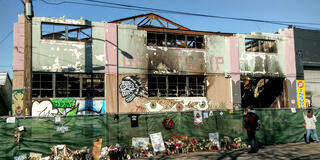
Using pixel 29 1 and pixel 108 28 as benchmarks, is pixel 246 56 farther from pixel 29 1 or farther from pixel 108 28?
pixel 29 1

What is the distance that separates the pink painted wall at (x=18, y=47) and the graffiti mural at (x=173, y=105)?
7648 mm

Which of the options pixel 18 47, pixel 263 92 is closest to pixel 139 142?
pixel 18 47

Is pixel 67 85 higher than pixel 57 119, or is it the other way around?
pixel 67 85

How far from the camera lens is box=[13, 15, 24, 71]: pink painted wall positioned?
51.6ft

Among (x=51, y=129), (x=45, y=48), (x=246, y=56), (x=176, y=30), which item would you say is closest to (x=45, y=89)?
(x=45, y=48)

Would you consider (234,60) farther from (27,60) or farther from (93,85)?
(27,60)

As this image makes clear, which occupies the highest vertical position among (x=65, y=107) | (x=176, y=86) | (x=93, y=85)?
(x=93, y=85)

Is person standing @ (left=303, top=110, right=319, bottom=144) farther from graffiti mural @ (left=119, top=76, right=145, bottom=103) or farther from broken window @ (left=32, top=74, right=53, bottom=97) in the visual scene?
broken window @ (left=32, top=74, right=53, bottom=97)

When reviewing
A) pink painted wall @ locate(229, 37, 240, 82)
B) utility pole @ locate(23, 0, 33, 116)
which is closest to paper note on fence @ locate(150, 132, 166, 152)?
utility pole @ locate(23, 0, 33, 116)

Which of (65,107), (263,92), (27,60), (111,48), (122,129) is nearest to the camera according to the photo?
(27,60)

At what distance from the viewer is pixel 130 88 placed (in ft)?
57.7

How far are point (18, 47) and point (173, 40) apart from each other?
31.6 ft

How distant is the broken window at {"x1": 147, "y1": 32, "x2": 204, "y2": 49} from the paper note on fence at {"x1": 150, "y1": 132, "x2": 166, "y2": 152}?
28.1 ft

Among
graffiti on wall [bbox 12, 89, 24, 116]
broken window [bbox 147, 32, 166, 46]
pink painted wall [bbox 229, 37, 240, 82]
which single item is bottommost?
graffiti on wall [bbox 12, 89, 24, 116]
